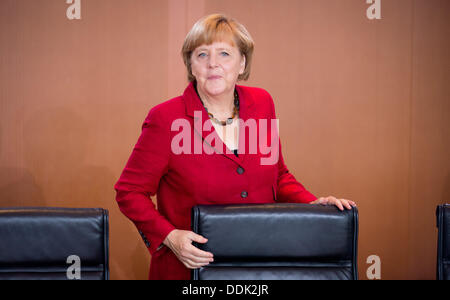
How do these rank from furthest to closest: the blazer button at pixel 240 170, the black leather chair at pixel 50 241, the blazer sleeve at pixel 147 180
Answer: the blazer button at pixel 240 170 → the blazer sleeve at pixel 147 180 → the black leather chair at pixel 50 241

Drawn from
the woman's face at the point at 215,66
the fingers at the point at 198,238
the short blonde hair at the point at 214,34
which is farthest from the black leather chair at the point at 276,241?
the short blonde hair at the point at 214,34

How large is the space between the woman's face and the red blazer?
7cm

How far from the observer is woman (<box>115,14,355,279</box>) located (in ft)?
5.25

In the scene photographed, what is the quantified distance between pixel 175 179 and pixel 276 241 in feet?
1.66

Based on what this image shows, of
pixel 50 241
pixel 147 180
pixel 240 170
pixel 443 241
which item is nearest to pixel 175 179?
pixel 147 180

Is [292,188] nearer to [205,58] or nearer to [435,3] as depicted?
[205,58]

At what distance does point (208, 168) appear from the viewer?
1668 millimetres

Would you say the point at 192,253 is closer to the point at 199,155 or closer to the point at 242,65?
the point at 199,155

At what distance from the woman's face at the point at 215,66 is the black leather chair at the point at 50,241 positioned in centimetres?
66

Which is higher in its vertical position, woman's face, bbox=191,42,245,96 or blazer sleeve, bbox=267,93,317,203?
woman's face, bbox=191,42,245,96

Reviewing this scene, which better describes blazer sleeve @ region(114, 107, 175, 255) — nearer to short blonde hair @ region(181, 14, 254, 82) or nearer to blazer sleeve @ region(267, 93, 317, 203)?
short blonde hair @ region(181, 14, 254, 82)

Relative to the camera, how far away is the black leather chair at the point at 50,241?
4.10ft

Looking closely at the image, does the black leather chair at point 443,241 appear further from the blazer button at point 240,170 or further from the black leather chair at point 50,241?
the black leather chair at point 50,241

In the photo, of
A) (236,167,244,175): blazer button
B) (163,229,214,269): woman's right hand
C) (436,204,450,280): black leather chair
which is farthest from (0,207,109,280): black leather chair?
(436,204,450,280): black leather chair
